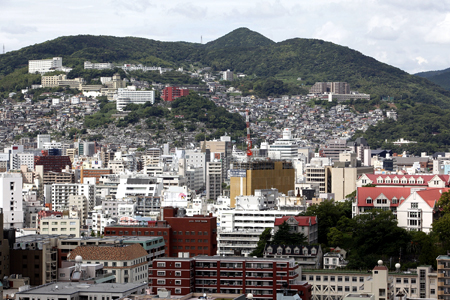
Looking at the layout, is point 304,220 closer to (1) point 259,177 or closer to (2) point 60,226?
(2) point 60,226

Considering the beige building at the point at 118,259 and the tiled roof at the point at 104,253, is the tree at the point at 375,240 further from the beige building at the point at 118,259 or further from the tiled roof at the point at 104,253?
the tiled roof at the point at 104,253

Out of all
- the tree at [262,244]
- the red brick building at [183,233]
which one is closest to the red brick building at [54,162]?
the red brick building at [183,233]

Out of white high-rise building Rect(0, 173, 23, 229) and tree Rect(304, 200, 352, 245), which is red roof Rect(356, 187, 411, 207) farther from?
white high-rise building Rect(0, 173, 23, 229)

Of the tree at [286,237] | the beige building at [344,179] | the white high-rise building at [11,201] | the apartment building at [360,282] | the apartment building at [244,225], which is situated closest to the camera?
the apartment building at [360,282]

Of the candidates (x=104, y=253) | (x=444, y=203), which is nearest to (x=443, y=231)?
(x=444, y=203)

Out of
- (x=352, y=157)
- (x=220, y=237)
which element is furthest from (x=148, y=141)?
(x=220, y=237)

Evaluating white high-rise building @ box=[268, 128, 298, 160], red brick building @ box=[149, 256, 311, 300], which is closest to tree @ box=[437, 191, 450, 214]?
red brick building @ box=[149, 256, 311, 300]

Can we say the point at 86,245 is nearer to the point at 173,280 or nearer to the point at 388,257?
the point at 173,280

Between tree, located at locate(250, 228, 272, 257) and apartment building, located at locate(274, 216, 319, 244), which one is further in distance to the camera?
apartment building, located at locate(274, 216, 319, 244)
